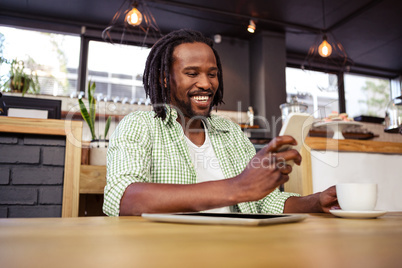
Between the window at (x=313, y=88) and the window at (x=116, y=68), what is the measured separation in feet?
6.99

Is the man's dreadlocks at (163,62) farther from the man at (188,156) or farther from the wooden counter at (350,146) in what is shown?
the wooden counter at (350,146)

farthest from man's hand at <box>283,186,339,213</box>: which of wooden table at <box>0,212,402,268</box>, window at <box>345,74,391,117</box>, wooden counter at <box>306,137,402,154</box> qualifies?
window at <box>345,74,391,117</box>

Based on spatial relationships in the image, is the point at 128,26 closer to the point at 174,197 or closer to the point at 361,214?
the point at 174,197

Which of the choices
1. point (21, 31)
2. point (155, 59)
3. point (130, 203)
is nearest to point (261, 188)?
point (130, 203)

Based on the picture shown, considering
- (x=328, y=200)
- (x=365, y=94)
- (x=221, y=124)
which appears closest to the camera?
(x=328, y=200)

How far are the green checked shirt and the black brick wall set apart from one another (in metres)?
0.38

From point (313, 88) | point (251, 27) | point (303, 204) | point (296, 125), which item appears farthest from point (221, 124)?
point (313, 88)

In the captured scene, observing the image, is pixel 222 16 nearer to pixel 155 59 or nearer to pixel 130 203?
pixel 155 59

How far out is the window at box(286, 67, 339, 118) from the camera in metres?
4.91

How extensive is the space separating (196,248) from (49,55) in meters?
4.66

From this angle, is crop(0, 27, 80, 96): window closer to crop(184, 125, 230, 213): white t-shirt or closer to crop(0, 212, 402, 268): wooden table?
crop(184, 125, 230, 213): white t-shirt

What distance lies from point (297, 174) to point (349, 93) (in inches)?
194

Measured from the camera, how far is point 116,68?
15.7 ft

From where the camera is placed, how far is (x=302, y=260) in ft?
0.94
